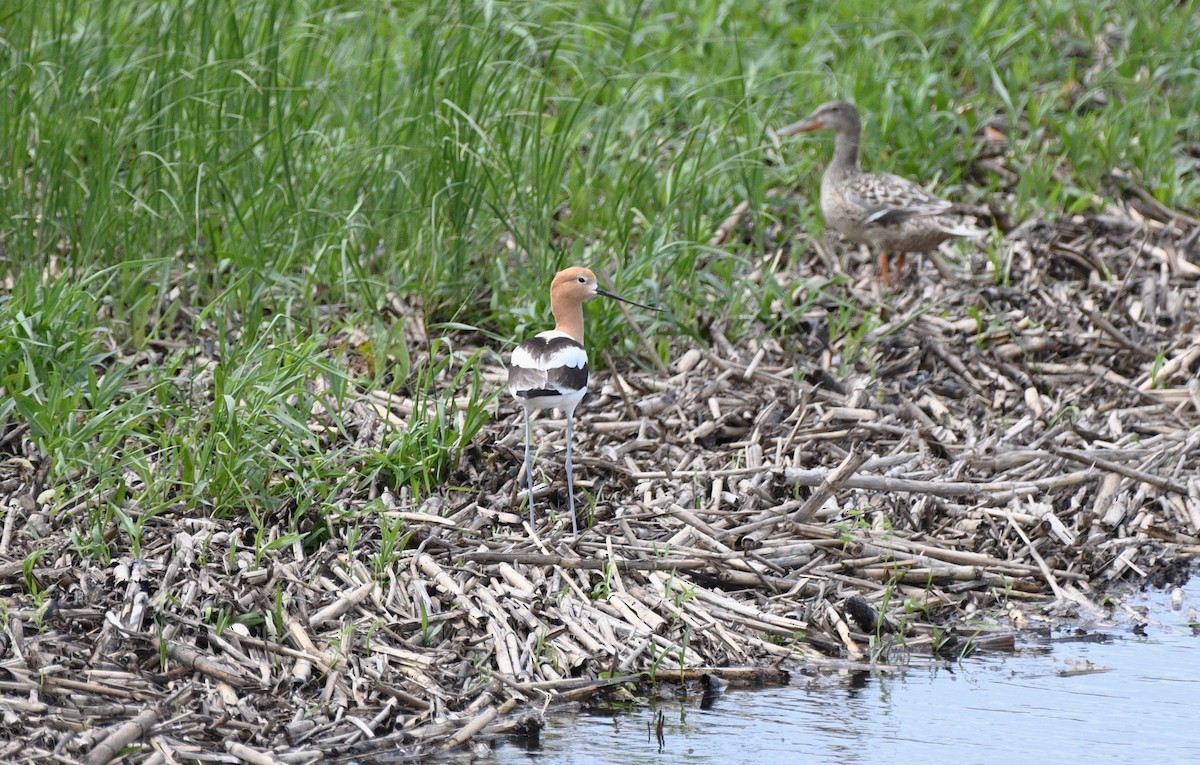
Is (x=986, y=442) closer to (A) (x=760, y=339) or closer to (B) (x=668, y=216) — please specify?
(A) (x=760, y=339)

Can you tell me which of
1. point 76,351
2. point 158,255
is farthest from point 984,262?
point 76,351

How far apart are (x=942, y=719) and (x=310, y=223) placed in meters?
3.92

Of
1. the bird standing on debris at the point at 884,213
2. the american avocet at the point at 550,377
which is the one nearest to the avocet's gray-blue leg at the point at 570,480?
the american avocet at the point at 550,377

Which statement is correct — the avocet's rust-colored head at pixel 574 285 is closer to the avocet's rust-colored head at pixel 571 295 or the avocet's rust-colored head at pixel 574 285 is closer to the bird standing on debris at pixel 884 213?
the avocet's rust-colored head at pixel 571 295

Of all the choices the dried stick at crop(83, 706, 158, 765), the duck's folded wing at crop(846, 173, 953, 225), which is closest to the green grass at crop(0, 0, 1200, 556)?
the duck's folded wing at crop(846, 173, 953, 225)

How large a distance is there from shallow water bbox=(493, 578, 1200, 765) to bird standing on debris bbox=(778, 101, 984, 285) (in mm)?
3444

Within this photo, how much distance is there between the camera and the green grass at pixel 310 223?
5742 mm

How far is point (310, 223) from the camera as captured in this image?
728 cm

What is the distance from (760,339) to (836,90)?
2.91 m

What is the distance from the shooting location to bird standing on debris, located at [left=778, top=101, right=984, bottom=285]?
327 inches

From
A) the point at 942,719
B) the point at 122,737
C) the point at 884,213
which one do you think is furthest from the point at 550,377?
the point at 884,213

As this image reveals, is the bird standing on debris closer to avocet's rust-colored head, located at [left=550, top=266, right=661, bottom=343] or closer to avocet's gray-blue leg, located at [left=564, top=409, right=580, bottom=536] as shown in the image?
avocet's rust-colored head, located at [left=550, top=266, right=661, bottom=343]

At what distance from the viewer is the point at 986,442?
6.75 m

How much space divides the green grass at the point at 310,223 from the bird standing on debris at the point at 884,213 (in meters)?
0.45
